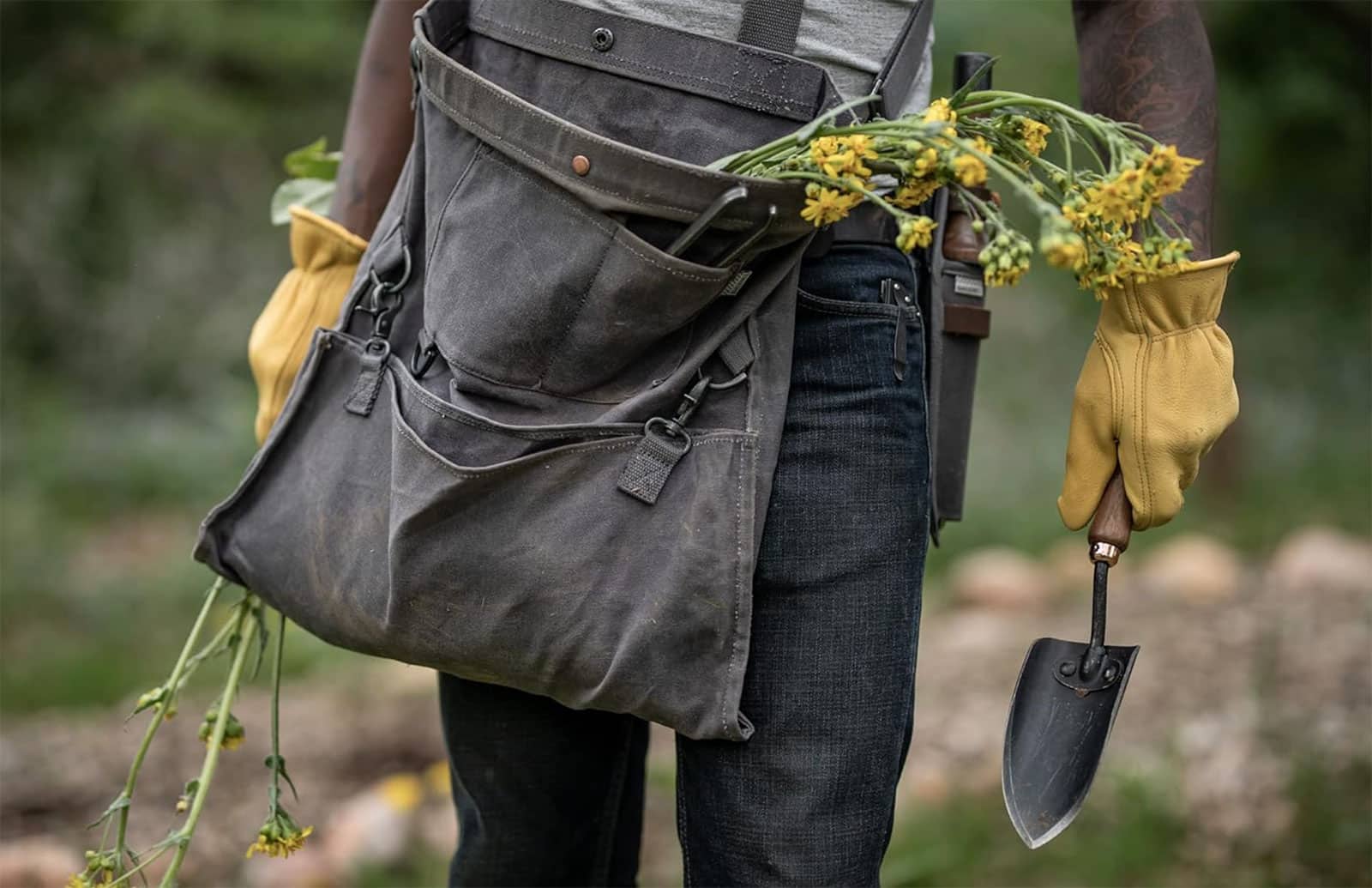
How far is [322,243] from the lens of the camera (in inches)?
71.6

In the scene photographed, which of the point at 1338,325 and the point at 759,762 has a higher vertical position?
the point at 1338,325

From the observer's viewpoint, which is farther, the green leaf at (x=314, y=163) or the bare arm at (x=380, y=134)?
the green leaf at (x=314, y=163)

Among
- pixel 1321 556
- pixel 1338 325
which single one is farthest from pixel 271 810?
pixel 1338 325

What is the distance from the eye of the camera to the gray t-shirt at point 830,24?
57.7 inches

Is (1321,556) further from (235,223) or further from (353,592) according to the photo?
(235,223)

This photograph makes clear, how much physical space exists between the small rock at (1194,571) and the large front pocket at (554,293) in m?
4.08

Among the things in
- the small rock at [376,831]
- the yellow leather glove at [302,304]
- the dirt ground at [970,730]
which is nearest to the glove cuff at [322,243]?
the yellow leather glove at [302,304]

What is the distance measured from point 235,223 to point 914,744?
241 inches

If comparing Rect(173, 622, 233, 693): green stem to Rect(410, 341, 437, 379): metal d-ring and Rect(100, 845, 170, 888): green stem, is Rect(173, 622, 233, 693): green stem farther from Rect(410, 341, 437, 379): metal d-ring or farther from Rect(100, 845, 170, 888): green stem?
Rect(410, 341, 437, 379): metal d-ring

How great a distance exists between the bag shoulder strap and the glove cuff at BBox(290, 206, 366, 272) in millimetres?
611

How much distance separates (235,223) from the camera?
8.70 m

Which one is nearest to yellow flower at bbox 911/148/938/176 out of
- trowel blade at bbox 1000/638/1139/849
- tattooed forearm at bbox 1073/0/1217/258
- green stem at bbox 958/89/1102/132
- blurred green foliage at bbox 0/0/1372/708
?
green stem at bbox 958/89/1102/132

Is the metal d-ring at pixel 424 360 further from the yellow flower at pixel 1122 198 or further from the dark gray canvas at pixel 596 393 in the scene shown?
the yellow flower at pixel 1122 198

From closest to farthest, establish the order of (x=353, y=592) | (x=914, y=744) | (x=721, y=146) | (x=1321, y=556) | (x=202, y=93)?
(x=721, y=146) → (x=353, y=592) → (x=914, y=744) → (x=1321, y=556) → (x=202, y=93)
